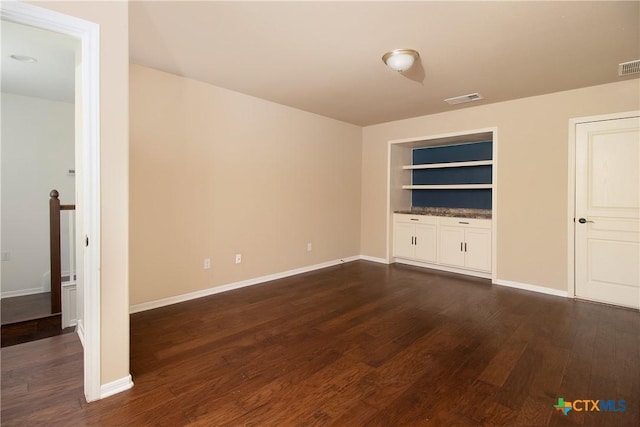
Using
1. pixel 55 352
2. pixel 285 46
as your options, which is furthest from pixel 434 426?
pixel 285 46

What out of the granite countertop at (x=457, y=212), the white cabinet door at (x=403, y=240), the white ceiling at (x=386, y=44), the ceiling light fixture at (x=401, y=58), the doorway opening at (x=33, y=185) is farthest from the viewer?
the white cabinet door at (x=403, y=240)

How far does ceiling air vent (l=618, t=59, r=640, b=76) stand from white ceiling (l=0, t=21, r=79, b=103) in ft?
15.1

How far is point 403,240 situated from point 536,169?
221cm

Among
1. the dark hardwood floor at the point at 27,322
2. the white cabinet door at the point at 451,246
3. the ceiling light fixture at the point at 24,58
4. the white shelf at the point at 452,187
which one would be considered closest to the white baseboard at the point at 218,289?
the dark hardwood floor at the point at 27,322

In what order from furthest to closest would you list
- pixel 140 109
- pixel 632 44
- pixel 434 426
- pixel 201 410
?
pixel 140 109, pixel 632 44, pixel 201 410, pixel 434 426

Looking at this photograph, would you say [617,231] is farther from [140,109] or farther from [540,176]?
[140,109]

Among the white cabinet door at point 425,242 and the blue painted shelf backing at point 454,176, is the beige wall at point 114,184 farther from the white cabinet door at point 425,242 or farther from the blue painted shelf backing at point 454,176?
the blue painted shelf backing at point 454,176

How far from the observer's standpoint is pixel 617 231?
3430 millimetres

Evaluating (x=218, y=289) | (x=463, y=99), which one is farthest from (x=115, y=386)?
(x=463, y=99)

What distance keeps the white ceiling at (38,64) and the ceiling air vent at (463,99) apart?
3941 mm

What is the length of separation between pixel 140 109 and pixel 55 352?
2259 millimetres

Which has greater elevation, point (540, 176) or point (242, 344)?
point (540, 176)

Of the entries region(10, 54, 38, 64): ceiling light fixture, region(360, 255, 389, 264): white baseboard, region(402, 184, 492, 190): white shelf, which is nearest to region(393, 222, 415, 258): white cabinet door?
region(360, 255, 389, 264): white baseboard

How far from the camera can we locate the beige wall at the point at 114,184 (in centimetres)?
180
